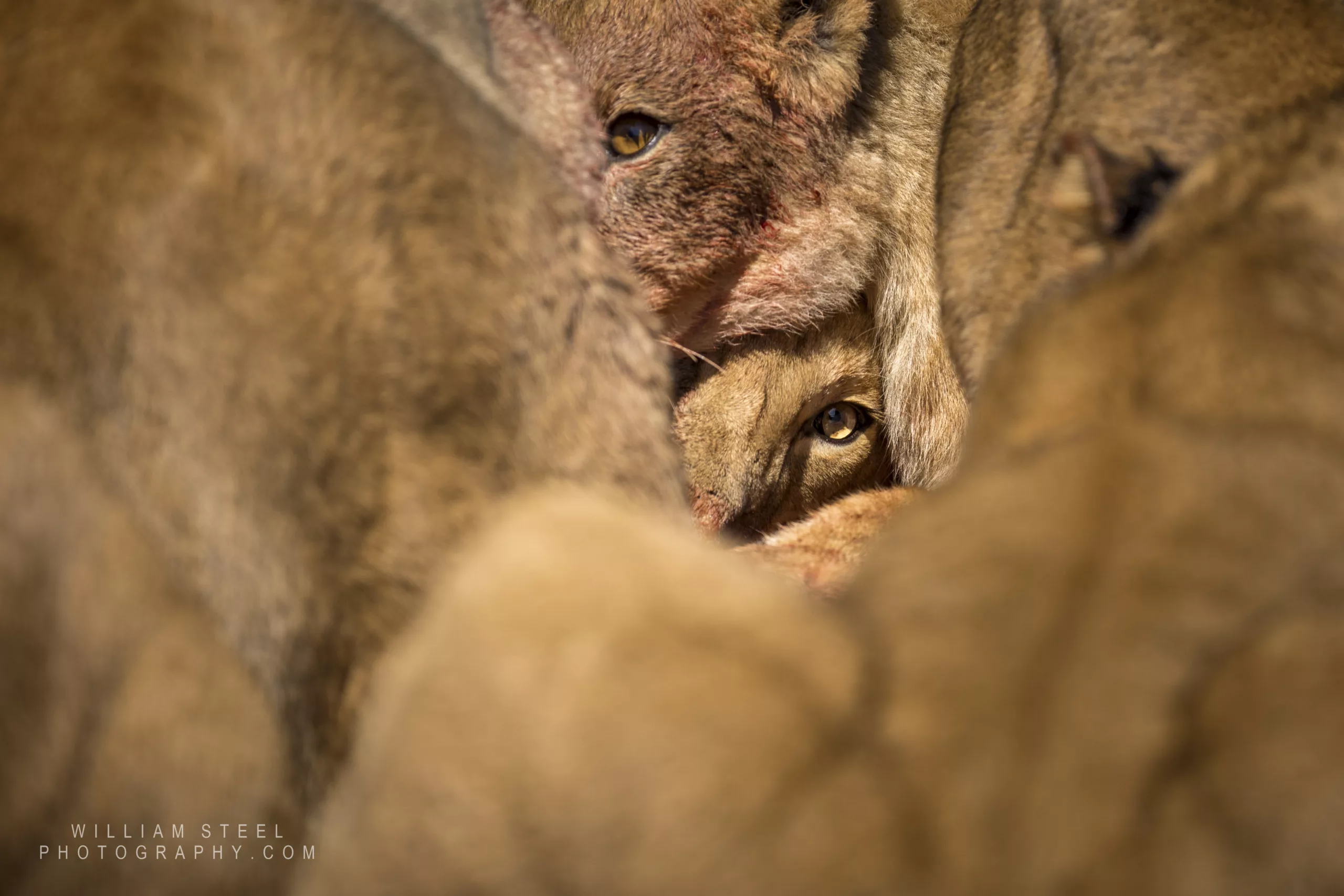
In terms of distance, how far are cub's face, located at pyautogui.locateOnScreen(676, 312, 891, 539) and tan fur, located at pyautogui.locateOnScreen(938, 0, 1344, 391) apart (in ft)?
2.62

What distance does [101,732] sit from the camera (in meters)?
0.78

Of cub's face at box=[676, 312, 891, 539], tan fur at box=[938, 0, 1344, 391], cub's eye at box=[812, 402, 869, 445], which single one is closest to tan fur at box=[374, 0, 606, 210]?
tan fur at box=[938, 0, 1344, 391]

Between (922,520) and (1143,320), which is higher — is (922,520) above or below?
below

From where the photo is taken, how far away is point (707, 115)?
1.99 meters

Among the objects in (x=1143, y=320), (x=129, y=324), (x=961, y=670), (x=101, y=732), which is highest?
(x=1143, y=320)

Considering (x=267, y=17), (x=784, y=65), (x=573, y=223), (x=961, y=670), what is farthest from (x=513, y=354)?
(x=784, y=65)

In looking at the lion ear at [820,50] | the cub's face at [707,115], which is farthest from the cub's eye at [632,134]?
the lion ear at [820,50]

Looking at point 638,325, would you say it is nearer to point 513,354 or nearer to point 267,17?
point 513,354

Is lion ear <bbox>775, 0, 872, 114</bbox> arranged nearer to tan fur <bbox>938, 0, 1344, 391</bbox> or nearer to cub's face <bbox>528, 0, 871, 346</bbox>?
cub's face <bbox>528, 0, 871, 346</bbox>

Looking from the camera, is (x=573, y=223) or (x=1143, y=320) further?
(x=573, y=223)

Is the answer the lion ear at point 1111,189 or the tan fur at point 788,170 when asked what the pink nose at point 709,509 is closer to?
the tan fur at point 788,170

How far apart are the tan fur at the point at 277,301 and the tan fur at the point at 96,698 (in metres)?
0.02

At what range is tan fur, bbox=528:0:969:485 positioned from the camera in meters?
1.96

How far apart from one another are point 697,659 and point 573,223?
39cm
